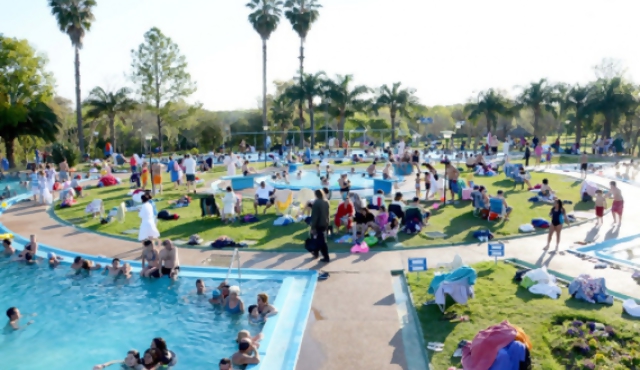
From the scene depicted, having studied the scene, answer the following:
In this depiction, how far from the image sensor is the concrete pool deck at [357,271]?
7.98 m

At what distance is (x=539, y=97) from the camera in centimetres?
4684

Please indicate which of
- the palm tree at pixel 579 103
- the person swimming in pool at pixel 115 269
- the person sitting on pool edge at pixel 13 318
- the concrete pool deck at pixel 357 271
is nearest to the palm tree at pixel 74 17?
the concrete pool deck at pixel 357 271

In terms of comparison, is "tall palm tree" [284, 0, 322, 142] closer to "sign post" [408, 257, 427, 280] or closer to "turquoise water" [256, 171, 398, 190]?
"turquoise water" [256, 171, 398, 190]

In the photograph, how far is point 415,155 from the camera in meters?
29.5

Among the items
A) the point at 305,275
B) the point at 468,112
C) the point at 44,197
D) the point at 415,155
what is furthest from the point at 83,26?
the point at 305,275

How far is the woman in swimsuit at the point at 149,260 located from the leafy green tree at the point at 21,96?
109 feet

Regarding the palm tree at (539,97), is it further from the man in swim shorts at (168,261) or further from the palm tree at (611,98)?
the man in swim shorts at (168,261)

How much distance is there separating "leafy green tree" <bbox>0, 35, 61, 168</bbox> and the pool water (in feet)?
103

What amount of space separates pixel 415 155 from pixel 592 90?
25.0 m

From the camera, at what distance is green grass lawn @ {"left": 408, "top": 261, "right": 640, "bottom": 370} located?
7508 millimetres

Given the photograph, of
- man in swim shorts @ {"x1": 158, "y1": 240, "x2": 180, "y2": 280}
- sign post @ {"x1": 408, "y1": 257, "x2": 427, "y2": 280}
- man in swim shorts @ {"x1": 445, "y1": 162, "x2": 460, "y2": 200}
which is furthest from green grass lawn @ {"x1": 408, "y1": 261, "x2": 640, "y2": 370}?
man in swim shorts @ {"x1": 445, "y1": 162, "x2": 460, "y2": 200}

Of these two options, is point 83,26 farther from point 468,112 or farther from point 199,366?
point 199,366

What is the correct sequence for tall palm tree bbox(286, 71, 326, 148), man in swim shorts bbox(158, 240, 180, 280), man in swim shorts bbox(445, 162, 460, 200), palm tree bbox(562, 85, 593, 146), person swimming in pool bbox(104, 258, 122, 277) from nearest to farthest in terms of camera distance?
man in swim shorts bbox(158, 240, 180, 280) < person swimming in pool bbox(104, 258, 122, 277) < man in swim shorts bbox(445, 162, 460, 200) < palm tree bbox(562, 85, 593, 146) < tall palm tree bbox(286, 71, 326, 148)

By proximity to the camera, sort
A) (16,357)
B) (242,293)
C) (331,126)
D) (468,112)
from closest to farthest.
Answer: (16,357)
(242,293)
(468,112)
(331,126)
